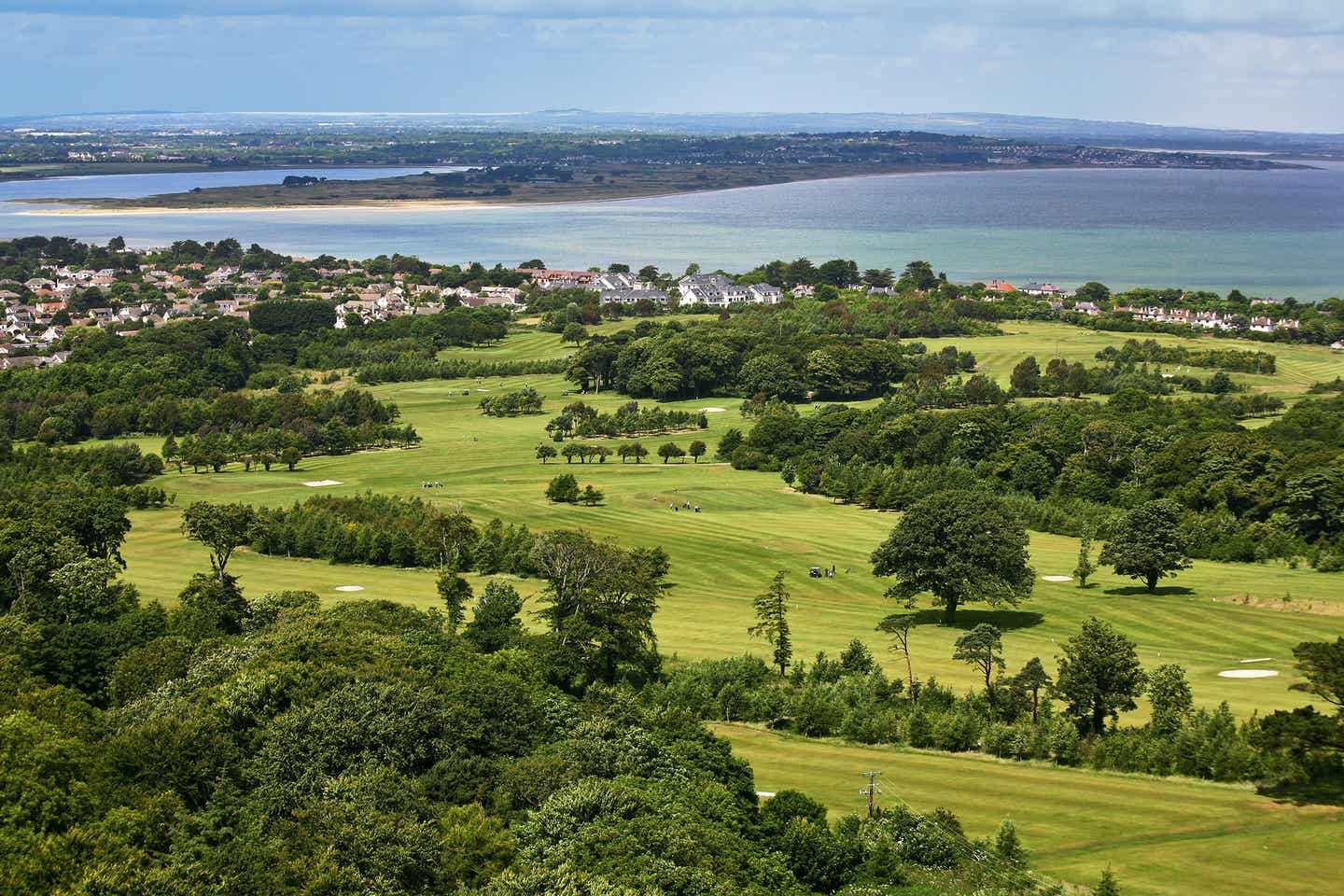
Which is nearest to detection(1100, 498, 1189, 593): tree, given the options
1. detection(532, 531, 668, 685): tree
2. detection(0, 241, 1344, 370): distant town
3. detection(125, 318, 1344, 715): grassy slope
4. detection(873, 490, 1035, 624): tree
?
detection(125, 318, 1344, 715): grassy slope

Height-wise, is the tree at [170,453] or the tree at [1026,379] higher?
the tree at [1026,379]

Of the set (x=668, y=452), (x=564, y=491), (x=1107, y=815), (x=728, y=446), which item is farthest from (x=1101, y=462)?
(x=1107, y=815)

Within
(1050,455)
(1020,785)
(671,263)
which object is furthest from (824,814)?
(671,263)

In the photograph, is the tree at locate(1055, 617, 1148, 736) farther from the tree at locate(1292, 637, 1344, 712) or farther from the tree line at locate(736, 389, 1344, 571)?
the tree line at locate(736, 389, 1344, 571)

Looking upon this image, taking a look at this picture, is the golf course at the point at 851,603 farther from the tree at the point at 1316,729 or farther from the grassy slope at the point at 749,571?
the tree at the point at 1316,729

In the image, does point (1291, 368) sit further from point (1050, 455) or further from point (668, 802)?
point (668, 802)

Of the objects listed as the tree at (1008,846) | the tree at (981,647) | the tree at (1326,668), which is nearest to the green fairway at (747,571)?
the tree at (981,647)
